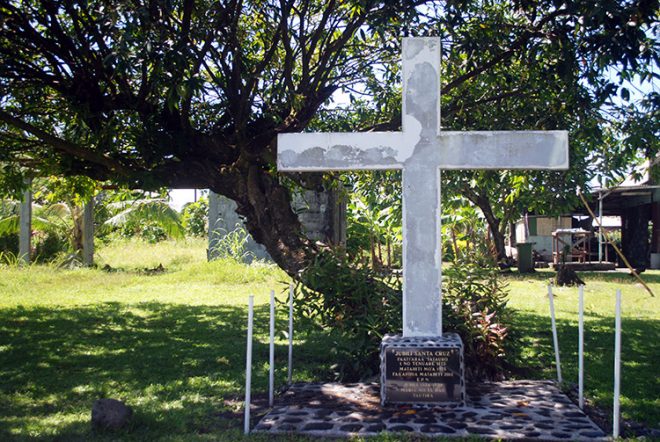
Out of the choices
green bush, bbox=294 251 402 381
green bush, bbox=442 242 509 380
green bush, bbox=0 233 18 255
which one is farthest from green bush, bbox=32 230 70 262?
green bush, bbox=442 242 509 380

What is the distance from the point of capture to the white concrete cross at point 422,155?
19.5 ft

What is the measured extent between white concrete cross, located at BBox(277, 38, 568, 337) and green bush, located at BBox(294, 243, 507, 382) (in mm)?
758

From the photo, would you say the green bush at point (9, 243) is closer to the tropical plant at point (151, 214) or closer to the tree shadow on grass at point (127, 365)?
the tropical plant at point (151, 214)

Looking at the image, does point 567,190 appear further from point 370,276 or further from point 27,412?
point 27,412

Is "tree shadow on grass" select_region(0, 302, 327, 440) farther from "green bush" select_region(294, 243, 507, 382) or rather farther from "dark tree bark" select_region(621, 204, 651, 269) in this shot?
"dark tree bark" select_region(621, 204, 651, 269)

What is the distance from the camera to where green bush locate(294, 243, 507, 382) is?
667 centimetres

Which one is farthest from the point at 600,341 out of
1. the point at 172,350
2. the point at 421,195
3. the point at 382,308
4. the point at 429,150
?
the point at 172,350

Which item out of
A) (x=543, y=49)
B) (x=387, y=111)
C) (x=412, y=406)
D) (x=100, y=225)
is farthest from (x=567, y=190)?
(x=100, y=225)

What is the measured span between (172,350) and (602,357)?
5355mm

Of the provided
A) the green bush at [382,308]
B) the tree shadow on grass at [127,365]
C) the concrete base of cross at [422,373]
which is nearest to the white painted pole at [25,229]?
the tree shadow on grass at [127,365]

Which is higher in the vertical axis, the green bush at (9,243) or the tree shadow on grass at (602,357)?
the green bush at (9,243)

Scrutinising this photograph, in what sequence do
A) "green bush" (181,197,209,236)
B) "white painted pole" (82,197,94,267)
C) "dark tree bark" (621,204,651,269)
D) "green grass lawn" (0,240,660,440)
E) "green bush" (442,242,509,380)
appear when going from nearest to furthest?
"green grass lawn" (0,240,660,440) → "green bush" (442,242,509,380) → "white painted pole" (82,197,94,267) → "dark tree bark" (621,204,651,269) → "green bush" (181,197,209,236)

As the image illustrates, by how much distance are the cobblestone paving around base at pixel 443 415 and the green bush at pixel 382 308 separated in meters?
0.47

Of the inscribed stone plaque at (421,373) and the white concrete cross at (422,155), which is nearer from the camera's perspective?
the inscribed stone plaque at (421,373)
